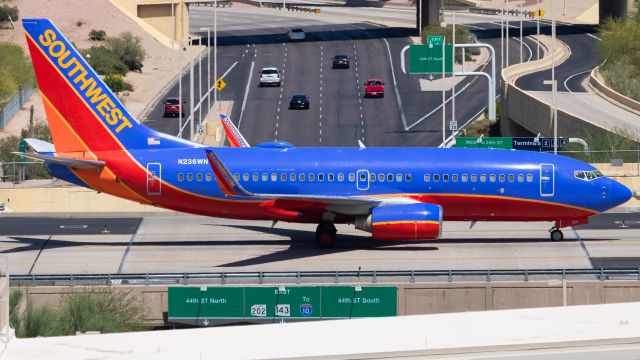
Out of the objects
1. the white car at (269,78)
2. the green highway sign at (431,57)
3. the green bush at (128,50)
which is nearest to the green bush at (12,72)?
the green bush at (128,50)

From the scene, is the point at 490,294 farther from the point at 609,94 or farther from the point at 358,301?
the point at 609,94

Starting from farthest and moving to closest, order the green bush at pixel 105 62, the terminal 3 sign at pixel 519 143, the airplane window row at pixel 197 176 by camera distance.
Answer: the green bush at pixel 105 62
the terminal 3 sign at pixel 519 143
the airplane window row at pixel 197 176

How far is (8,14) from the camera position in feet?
444

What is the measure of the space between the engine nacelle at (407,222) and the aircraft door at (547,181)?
3.80 metres

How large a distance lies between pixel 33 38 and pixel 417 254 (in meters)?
15.8

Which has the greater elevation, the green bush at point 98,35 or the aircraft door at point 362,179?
the green bush at point 98,35

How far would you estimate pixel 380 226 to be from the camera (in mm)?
46406

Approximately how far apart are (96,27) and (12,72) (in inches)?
1487

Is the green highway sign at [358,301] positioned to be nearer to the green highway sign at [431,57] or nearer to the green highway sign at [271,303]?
the green highway sign at [271,303]

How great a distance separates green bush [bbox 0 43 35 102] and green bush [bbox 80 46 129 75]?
36.2ft

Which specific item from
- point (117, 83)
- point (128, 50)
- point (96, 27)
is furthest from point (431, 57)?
point (96, 27)

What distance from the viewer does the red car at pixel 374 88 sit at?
365 feet

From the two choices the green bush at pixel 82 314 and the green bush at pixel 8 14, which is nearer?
the green bush at pixel 82 314

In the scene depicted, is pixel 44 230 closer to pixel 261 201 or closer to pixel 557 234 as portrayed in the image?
pixel 261 201
